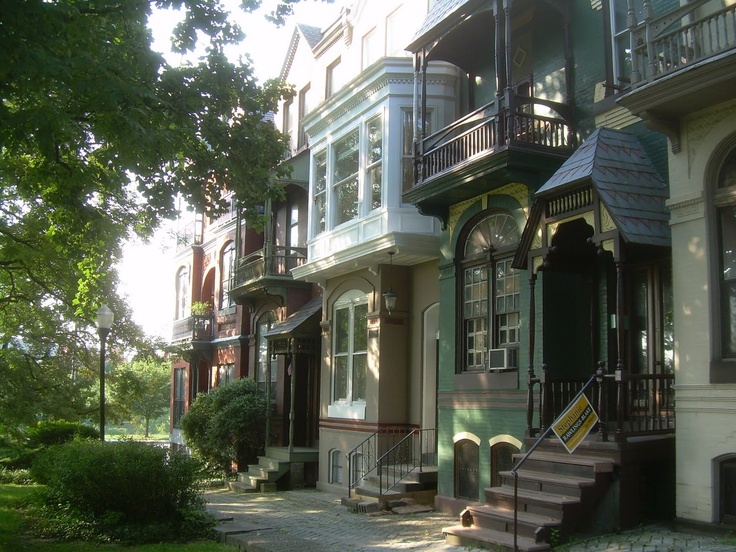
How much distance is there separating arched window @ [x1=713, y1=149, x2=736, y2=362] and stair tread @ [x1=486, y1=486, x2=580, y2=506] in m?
2.58

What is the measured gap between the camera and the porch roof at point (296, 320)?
21.8 metres

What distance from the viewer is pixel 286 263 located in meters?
23.9

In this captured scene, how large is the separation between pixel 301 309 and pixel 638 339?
40.5 ft

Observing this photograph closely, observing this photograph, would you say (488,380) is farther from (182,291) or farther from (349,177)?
(182,291)

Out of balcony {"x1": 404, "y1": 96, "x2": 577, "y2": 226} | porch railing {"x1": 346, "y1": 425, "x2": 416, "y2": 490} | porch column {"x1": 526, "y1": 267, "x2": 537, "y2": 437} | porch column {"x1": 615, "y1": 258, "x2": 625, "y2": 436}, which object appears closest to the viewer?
porch column {"x1": 615, "y1": 258, "x2": 625, "y2": 436}

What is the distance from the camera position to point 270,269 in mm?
23547

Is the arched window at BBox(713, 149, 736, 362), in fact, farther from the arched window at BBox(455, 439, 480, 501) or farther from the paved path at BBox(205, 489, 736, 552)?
the arched window at BBox(455, 439, 480, 501)

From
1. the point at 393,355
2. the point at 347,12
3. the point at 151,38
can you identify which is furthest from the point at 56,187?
the point at 347,12

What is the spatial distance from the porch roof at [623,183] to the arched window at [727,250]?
780mm

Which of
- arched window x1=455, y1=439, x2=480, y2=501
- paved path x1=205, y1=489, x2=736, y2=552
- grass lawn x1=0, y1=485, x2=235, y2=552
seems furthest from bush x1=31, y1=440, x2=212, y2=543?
arched window x1=455, y1=439, x2=480, y2=501

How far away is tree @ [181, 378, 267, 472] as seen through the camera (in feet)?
75.5

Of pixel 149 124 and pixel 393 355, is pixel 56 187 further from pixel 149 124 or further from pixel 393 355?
pixel 393 355

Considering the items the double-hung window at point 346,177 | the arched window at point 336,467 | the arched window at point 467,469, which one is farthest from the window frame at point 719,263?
the arched window at point 336,467

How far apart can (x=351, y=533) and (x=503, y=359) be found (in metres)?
3.75
